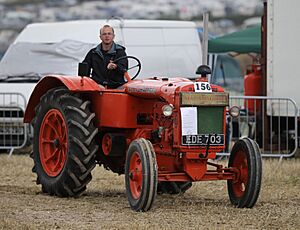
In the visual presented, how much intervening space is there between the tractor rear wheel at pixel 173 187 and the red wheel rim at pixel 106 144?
876 mm

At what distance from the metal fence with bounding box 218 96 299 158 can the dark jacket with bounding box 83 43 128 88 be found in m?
5.32

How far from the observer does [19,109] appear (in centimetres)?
1739

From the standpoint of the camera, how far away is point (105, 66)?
11.6 m

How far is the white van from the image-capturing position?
1811 cm

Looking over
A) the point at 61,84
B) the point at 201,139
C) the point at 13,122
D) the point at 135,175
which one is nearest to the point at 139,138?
the point at 135,175

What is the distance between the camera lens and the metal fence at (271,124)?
16.9 m

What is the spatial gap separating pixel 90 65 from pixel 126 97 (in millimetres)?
907

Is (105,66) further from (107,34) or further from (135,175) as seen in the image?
(135,175)

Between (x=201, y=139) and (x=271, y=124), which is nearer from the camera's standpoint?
(x=201, y=139)

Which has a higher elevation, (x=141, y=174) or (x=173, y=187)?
(x=141, y=174)

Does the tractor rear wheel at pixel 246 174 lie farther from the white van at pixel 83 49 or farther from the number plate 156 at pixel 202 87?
the white van at pixel 83 49

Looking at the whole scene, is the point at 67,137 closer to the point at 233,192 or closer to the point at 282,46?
the point at 233,192

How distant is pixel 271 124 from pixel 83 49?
3.53 m

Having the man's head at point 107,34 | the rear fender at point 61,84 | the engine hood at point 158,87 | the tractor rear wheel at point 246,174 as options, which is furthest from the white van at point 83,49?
the tractor rear wheel at point 246,174
